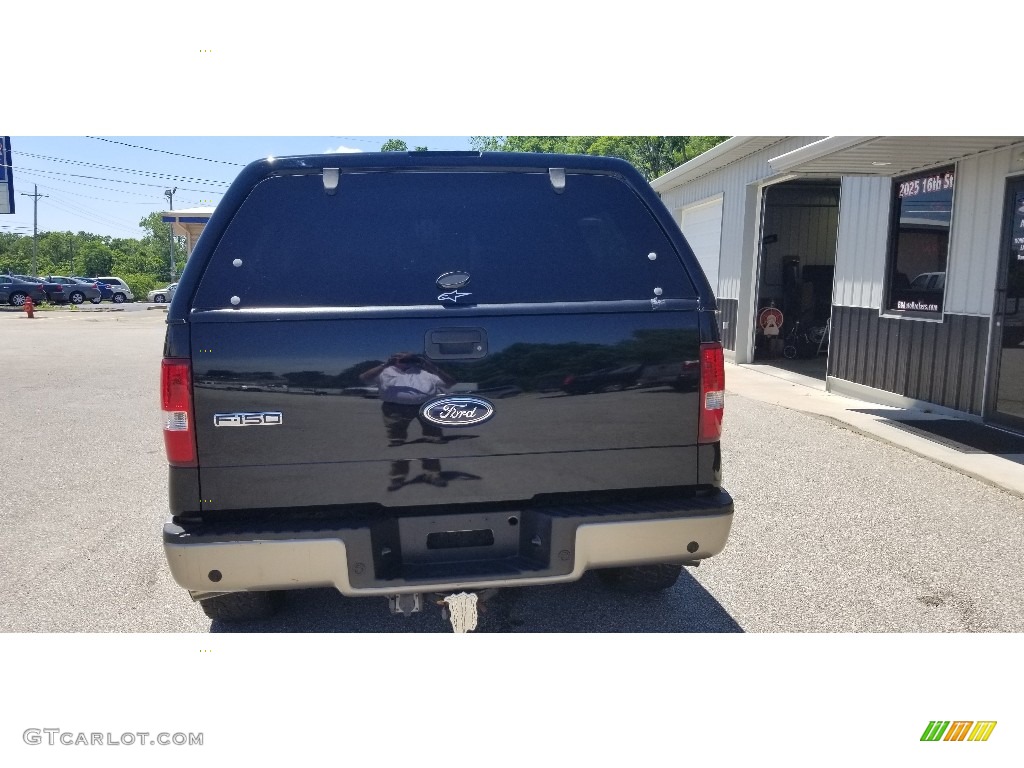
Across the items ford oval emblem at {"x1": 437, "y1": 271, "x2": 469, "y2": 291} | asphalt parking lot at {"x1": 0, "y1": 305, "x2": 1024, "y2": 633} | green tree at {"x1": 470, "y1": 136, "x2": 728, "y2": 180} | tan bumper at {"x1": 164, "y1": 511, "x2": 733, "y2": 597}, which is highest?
green tree at {"x1": 470, "y1": 136, "x2": 728, "y2": 180}

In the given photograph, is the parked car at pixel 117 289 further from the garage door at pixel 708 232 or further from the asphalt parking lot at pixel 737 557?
the asphalt parking lot at pixel 737 557

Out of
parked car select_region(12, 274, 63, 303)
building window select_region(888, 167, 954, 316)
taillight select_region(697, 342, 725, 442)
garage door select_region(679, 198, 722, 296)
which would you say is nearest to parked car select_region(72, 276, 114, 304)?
parked car select_region(12, 274, 63, 303)

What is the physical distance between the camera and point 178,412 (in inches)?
110

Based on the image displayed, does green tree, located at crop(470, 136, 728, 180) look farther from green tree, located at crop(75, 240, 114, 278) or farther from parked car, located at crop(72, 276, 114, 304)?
green tree, located at crop(75, 240, 114, 278)

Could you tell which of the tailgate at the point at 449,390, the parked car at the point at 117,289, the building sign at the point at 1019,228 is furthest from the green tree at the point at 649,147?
the tailgate at the point at 449,390

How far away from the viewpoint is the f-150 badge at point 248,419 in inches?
109

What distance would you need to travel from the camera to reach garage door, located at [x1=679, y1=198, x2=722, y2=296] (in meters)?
16.1

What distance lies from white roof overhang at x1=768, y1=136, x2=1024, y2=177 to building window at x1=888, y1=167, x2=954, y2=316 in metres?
0.20

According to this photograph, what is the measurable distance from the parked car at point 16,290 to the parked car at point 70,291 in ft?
3.09

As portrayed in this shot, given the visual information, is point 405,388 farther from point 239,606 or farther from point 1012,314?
point 1012,314

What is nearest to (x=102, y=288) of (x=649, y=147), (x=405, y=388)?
(x=649, y=147)
